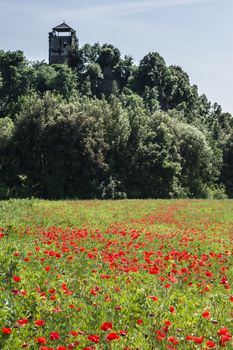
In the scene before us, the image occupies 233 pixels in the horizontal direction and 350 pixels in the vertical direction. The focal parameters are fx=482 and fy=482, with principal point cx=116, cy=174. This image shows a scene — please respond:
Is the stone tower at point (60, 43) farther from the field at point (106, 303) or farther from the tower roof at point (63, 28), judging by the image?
the field at point (106, 303)

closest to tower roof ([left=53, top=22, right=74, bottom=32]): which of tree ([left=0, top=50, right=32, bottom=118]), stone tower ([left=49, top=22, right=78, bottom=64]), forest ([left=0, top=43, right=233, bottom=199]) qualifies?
stone tower ([left=49, top=22, right=78, bottom=64])

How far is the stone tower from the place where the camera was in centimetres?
11088

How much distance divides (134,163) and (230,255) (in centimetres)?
4008

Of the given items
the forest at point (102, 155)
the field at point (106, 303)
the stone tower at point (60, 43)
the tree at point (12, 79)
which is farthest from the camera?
the stone tower at point (60, 43)

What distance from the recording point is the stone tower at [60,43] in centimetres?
11088

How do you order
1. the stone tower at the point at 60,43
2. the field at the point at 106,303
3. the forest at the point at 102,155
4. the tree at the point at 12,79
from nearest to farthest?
1. the field at the point at 106,303
2. the forest at the point at 102,155
3. the tree at the point at 12,79
4. the stone tower at the point at 60,43

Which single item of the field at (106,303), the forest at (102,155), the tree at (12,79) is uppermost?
the tree at (12,79)

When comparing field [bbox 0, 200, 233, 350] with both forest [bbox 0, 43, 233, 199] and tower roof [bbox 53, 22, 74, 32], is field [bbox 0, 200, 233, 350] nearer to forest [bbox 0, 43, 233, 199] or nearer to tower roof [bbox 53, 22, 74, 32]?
forest [bbox 0, 43, 233, 199]

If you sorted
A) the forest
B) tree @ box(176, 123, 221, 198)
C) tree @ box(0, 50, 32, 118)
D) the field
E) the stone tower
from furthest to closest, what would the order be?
the stone tower
tree @ box(0, 50, 32, 118)
tree @ box(176, 123, 221, 198)
the forest
the field

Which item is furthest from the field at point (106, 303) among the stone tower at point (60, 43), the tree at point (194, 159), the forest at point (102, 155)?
the stone tower at point (60, 43)

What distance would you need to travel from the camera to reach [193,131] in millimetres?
61875

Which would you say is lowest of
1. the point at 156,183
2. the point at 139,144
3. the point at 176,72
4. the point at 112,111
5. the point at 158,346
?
the point at 158,346

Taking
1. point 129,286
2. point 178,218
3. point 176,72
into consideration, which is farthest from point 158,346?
point 176,72

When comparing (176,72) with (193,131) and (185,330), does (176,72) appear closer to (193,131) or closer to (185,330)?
(193,131)
